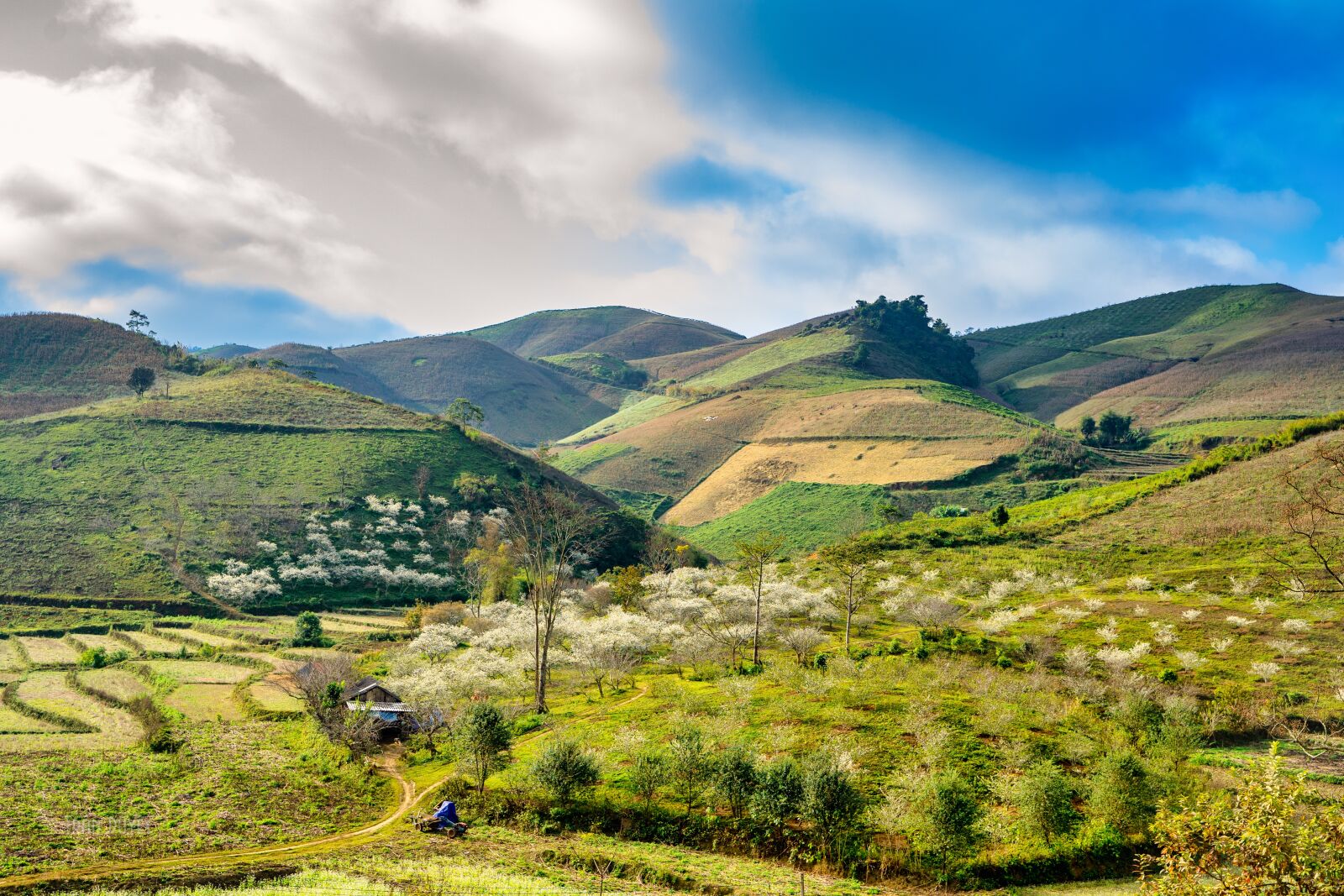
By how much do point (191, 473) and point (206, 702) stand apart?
69.8m

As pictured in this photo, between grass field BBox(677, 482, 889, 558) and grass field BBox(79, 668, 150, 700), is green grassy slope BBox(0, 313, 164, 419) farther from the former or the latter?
grass field BBox(677, 482, 889, 558)

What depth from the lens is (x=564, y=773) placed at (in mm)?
35188

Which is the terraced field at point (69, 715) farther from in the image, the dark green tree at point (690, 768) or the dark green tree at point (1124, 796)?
the dark green tree at point (1124, 796)

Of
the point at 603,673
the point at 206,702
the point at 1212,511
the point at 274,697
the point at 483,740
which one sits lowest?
the point at 274,697

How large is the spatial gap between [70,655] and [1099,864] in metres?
77.6

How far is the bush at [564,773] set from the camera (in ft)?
115

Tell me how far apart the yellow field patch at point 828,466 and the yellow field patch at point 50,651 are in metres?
107

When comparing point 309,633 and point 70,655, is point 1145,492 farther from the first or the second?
point 70,655

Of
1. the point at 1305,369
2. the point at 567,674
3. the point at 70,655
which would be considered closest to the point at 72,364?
the point at 70,655

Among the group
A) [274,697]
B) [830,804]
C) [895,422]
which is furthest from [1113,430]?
[274,697]

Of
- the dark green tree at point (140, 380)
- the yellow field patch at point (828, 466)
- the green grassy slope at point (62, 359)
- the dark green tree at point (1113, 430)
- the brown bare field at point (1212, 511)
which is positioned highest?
the green grassy slope at point (62, 359)

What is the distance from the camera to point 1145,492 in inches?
3563

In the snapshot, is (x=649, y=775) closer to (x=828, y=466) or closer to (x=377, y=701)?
(x=377, y=701)

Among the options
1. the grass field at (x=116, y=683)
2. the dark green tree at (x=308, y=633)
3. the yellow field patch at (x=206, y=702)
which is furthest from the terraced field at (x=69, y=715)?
the dark green tree at (x=308, y=633)
